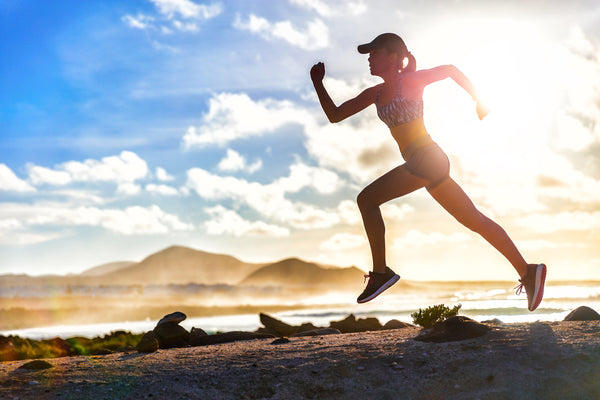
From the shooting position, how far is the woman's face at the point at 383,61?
6723 mm

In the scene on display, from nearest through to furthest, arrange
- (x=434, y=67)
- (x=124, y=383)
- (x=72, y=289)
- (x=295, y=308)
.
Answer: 1. (x=124, y=383)
2. (x=434, y=67)
3. (x=295, y=308)
4. (x=72, y=289)

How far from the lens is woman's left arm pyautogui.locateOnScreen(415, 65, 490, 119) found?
259 inches

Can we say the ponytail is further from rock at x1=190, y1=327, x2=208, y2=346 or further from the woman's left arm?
rock at x1=190, y1=327, x2=208, y2=346

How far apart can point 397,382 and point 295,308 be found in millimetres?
27292

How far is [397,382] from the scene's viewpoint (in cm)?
566

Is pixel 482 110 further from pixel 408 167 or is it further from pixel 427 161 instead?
pixel 408 167

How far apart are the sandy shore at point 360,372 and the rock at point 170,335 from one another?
6.13 ft

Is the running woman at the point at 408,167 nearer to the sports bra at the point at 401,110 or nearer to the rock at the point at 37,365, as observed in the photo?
the sports bra at the point at 401,110

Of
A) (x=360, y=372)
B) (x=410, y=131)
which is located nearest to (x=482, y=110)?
(x=410, y=131)

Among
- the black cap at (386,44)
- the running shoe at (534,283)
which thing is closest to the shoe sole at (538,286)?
the running shoe at (534,283)

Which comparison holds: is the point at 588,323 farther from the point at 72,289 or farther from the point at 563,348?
the point at 72,289

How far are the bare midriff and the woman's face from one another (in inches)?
26.6

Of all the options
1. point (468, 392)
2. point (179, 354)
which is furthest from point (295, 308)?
point (468, 392)

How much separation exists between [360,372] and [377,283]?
112 cm
